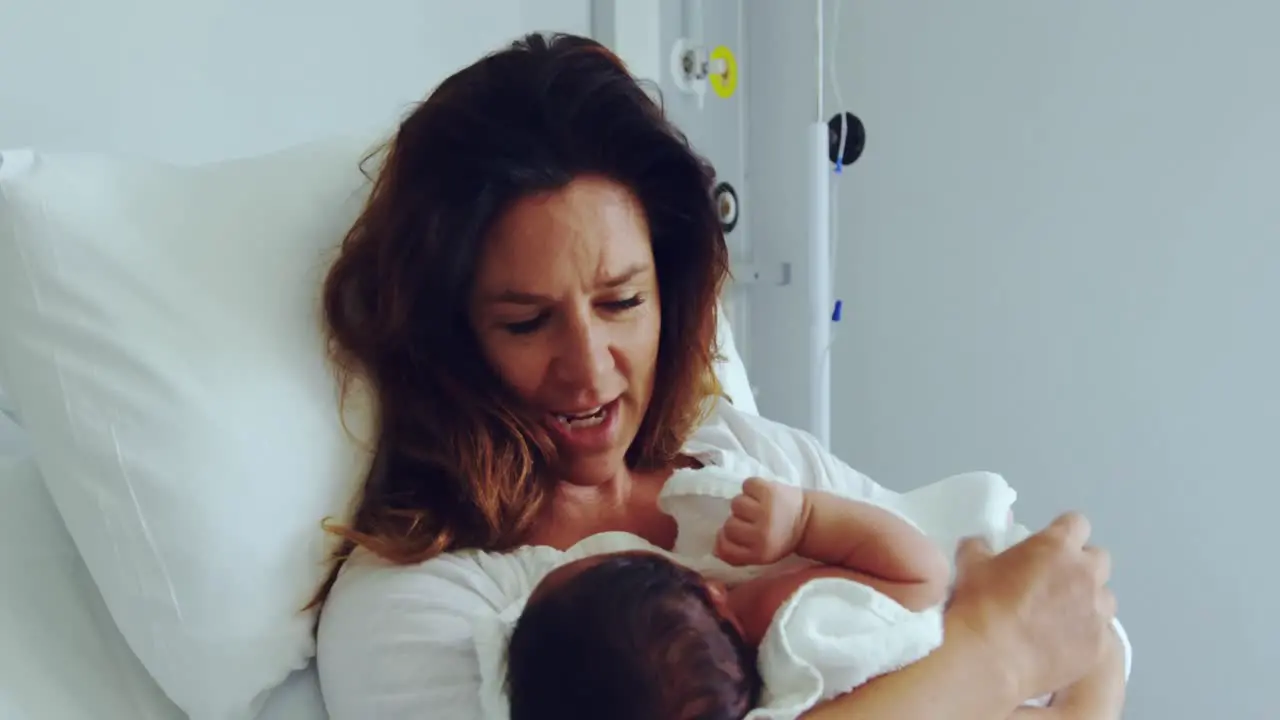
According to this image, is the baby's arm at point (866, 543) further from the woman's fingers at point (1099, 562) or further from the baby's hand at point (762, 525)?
the woman's fingers at point (1099, 562)

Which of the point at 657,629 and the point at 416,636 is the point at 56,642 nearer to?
the point at 416,636

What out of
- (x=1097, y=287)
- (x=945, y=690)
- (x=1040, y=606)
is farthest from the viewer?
(x=1097, y=287)

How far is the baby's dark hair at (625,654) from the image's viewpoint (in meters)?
0.67

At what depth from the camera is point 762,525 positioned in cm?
82

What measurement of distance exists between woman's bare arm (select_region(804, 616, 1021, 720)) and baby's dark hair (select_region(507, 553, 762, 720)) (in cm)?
9

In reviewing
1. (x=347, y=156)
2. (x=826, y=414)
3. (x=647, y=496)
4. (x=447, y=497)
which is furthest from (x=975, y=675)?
(x=826, y=414)

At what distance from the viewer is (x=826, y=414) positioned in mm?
1760

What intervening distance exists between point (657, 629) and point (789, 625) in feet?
0.36

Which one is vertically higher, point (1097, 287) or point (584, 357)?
point (584, 357)

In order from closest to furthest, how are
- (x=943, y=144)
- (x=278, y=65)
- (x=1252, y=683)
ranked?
(x=278, y=65) < (x=1252, y=683) < (x=943, y=144)

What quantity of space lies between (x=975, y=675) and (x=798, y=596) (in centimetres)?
18

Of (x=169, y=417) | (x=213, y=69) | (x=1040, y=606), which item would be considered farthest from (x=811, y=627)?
(x=213, y=69)

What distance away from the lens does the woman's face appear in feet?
2.99

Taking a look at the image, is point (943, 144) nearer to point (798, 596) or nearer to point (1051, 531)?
point (1051, 531)
